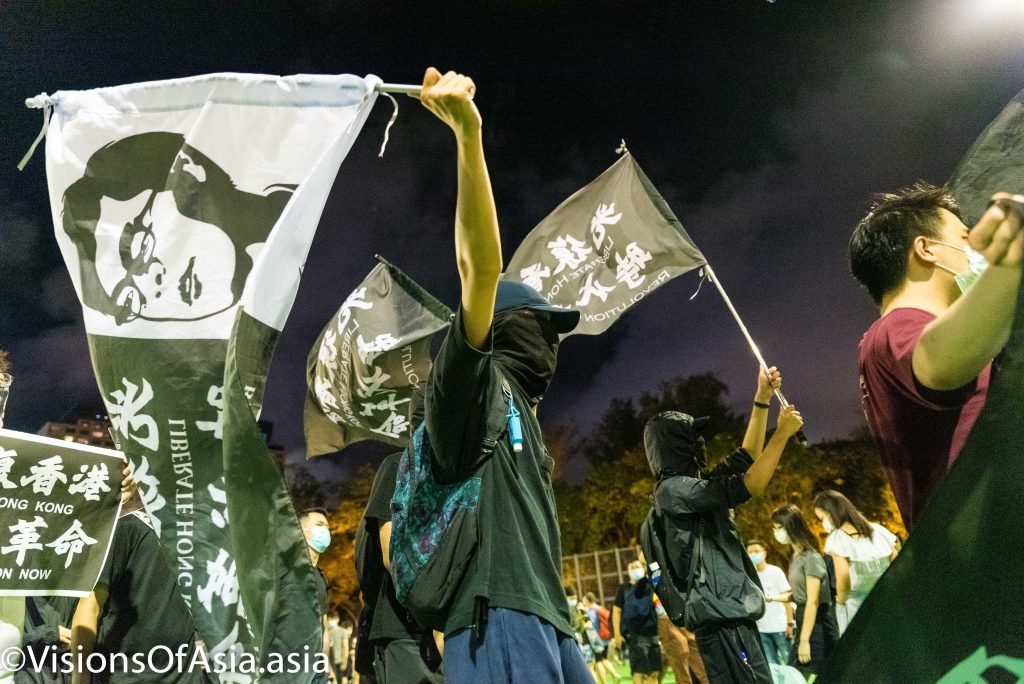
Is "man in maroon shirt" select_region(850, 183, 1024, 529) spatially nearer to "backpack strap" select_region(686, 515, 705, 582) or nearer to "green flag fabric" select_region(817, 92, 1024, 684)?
"green flag fabric" select_region(817, 92, 1024, 684)

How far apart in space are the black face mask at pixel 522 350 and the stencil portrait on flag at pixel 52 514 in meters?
2.93

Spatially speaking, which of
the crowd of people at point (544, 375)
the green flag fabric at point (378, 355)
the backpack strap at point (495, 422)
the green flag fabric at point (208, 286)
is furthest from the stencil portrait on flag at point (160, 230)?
the green flag fabric at point (378, 355)

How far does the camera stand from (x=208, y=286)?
9.07 ft

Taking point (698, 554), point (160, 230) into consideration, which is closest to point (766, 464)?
point (698, 554)

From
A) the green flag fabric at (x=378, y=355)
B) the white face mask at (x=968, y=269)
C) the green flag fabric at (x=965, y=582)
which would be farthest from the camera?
the green flag fabric at (x=378, y=355)

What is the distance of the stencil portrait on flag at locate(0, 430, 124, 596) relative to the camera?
4027 millimetres

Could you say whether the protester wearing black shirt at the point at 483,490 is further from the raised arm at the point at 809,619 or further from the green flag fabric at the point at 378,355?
the raised arm at the point at 809,619

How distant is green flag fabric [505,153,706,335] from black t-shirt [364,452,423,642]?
2.55m

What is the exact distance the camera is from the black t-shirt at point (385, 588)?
4480mm

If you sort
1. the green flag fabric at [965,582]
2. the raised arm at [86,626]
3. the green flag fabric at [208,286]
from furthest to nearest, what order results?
the raised arm at [86,626]
the green flag fabric at [208,286]
the green flag fabric at [965,582]

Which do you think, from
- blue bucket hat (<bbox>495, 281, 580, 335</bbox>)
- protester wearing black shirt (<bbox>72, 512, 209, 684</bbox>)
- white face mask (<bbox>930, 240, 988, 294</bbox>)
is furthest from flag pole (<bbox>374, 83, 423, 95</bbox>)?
protester wearing black shirt (<bbox>72, 512, 209, 684</bbox>)

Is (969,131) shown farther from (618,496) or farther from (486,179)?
(618,496)

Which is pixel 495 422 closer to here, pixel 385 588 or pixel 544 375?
pixel 544 375

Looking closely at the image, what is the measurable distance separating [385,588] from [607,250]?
148 inches
